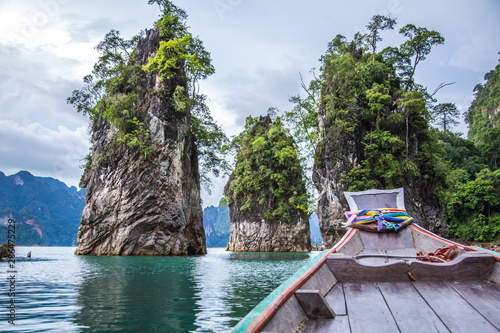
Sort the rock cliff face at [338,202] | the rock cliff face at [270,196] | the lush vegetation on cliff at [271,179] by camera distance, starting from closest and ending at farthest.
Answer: the rock cliff face at [338,202], the lush vegetation on cliff at [271,179], the rock cliff face at [270,196]

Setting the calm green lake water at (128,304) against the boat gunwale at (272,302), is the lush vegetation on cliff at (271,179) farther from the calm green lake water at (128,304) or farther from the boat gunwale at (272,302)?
the boat gunwale at (272,302)

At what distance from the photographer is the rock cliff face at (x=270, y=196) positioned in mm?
31812

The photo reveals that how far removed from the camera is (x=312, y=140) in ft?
84.3

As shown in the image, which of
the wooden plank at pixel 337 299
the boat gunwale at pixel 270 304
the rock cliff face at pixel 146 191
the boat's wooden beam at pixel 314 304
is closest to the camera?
the boat gunwale at pixel 270 304

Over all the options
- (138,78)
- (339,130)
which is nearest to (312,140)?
(339,130)

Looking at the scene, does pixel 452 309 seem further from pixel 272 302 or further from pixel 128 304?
pixel 128 304

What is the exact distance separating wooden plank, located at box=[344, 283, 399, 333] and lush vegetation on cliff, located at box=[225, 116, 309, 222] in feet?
92.0

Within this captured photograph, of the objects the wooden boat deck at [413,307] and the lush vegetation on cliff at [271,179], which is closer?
the wooden boat deck at [413,307]

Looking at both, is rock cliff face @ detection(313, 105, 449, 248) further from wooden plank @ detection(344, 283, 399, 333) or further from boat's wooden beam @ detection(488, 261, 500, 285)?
wooden plank @ detection(344, 283, 399, 333)

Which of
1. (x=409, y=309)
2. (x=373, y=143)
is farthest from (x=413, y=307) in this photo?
(x=373, y=143)

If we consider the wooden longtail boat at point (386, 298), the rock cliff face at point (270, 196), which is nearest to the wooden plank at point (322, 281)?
the wooden longtail boat at point (386, 298)

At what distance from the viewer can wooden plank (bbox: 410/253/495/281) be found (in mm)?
2881

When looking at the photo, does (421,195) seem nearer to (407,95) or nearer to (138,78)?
(407,95)

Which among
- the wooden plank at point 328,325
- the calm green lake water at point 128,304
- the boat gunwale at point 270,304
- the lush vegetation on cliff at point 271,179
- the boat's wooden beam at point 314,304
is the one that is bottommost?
the calm green lake water at point 128,304
